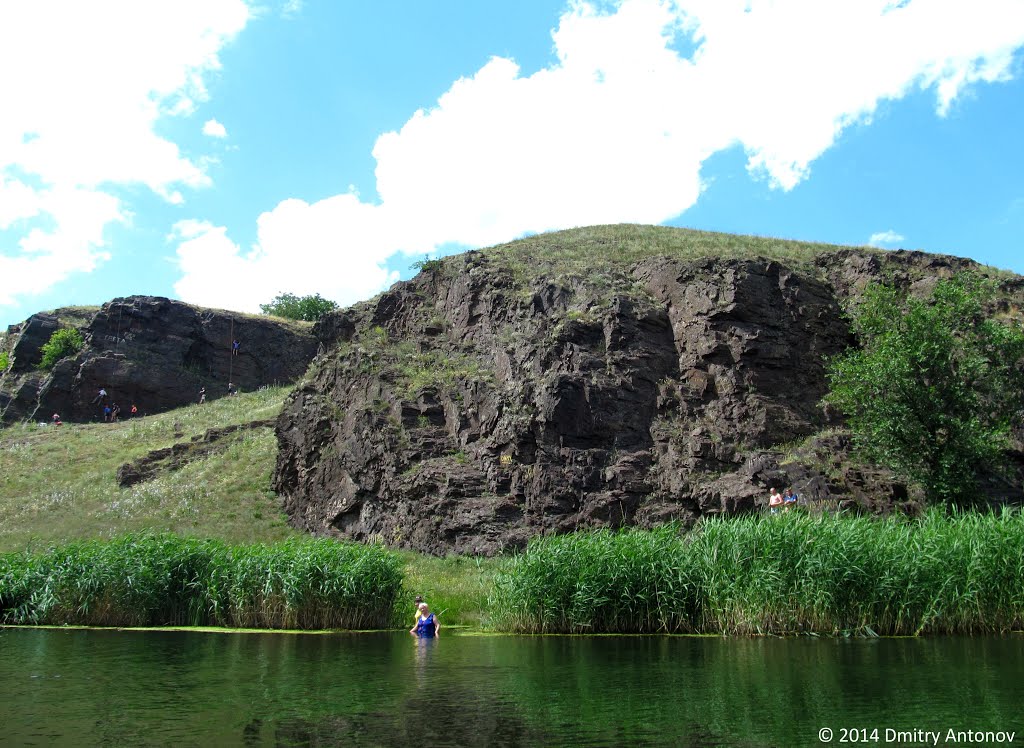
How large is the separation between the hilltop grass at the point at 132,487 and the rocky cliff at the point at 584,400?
282 cm

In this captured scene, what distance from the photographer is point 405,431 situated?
3778 cm

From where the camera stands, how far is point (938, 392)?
1119 inches

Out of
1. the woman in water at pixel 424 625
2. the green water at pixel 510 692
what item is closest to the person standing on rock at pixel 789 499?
the green water at pixel 510 692

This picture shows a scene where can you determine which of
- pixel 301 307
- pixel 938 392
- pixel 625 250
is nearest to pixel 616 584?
pixel 938 392

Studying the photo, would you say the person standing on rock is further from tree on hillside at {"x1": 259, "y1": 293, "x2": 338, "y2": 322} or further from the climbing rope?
tree on hillside at {"x1": 259, "y1": 293, "x2": 338, "y2": 322}

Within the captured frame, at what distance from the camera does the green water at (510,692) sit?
9672 millimetres

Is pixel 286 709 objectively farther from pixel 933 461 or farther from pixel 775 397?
pixel 775 397

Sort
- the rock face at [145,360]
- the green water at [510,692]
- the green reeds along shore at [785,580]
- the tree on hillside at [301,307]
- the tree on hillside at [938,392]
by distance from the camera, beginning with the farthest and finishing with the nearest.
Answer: the tree on hillside at [301,307]
the rock face at [145,360]
the tree on hillside at [938,392]
the green reeds along shore at [785,580]
the green water at [510,692]

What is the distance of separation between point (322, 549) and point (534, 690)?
439 inches

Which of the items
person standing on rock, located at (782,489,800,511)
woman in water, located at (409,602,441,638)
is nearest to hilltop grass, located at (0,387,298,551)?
woman in water, located at (409,602,441,638)

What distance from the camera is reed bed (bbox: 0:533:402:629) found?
2158 cm

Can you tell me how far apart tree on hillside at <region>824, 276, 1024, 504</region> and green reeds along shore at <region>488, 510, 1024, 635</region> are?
25.9 ft
